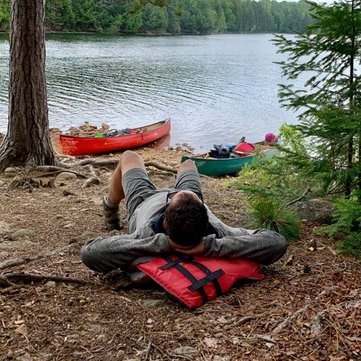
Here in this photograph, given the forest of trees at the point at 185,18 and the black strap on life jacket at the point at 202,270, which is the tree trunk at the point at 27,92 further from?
the forest of trees at the point at 185,18

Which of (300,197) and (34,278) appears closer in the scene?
(34,278)

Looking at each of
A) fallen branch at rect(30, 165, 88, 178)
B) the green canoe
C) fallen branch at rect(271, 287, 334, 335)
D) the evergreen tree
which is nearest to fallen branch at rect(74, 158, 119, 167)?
fallen branch at rect(30, 165, 88, 178)

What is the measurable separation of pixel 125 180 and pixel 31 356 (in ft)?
5.67

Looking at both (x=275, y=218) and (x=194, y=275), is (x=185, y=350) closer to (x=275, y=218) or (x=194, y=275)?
(x=194, y=275)

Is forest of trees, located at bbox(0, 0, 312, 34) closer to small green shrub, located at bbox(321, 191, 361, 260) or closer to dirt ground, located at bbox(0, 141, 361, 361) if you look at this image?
small green shrub, located at bbox(321, 191, 361, 260)

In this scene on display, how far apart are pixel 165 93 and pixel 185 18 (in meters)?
56.4

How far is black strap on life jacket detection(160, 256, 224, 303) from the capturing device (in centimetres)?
281

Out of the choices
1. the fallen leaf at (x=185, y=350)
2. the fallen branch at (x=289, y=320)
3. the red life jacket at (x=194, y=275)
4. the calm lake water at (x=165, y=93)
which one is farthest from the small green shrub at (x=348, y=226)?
the calm lake water at (x=165, y=93)

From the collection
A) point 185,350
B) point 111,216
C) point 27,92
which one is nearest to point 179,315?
point 185,350

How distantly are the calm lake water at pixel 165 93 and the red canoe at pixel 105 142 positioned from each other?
240 centimetres

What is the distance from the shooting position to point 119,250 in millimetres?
3006

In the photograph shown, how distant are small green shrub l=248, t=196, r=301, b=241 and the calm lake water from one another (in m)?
16.5

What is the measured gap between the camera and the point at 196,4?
8475 centimetres

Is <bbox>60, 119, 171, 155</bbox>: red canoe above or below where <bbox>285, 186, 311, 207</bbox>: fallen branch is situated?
below
